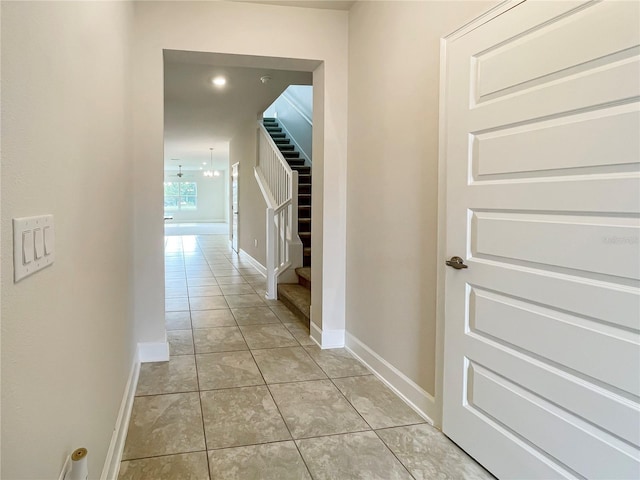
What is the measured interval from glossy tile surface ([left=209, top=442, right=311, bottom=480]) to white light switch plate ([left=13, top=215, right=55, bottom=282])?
1.32 meters

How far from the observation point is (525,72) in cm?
162

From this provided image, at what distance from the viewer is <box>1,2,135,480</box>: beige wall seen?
760 millimetres

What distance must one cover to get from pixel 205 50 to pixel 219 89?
2.59 meters

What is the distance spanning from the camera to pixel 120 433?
79.0 inches

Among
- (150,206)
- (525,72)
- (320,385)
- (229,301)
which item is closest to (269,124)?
(229,301)

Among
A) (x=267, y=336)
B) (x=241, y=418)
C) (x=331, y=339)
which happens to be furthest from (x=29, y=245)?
(x=267, y=336)

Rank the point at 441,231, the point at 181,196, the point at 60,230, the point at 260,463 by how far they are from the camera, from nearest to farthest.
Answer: the point at 60,230
the point at 260,463
the point at 441,231
the point at 181,196

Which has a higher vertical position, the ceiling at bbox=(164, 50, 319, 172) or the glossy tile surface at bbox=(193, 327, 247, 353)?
the ceiling at bbox=(164, 50, 319, 172)

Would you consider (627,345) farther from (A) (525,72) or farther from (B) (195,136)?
(B) (195,136)

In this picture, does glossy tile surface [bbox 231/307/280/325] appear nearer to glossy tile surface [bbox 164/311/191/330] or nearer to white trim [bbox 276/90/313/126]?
glossy tile surface [bbox 164/311/191/330]

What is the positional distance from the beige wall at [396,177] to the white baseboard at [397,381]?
0.02 metres

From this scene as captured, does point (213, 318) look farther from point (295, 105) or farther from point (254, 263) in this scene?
A: point (295, 105)

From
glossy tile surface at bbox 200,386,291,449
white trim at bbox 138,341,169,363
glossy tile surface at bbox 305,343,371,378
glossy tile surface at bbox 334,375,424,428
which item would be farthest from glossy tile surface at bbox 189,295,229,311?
glossy tile surface at bbox 334,375,424,428

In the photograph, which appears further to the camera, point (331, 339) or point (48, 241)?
point (331, 339)
